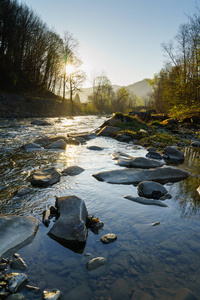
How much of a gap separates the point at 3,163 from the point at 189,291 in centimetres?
523

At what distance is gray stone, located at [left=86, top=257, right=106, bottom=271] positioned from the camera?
1.88 m

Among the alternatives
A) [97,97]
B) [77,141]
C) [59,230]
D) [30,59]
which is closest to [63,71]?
[30,59]

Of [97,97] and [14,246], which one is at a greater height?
[97,97]

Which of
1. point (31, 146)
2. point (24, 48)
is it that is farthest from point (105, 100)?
point (31, 146)

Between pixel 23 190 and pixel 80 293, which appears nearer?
pixel 80 293

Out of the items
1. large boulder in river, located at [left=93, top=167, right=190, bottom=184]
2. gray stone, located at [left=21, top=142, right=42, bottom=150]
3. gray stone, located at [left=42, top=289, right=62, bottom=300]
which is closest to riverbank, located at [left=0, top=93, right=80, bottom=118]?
gray stone, located at [left=21, top=142, right=42, bottom=150]

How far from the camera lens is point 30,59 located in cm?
3509

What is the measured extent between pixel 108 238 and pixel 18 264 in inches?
40.3

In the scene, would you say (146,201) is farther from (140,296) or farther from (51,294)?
(51,294)

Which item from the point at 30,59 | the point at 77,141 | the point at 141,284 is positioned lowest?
the point at 141,284

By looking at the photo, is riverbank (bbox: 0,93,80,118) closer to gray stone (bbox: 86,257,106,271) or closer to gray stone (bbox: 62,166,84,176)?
gray stone (bbox: 62,166,84,176)

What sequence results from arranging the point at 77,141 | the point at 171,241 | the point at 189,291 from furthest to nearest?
the point at 77,141, the point at 171,241, the point at 189,291

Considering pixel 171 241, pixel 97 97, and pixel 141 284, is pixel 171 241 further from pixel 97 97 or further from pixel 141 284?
pixel 97 97

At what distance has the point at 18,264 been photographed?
6.09 feet
